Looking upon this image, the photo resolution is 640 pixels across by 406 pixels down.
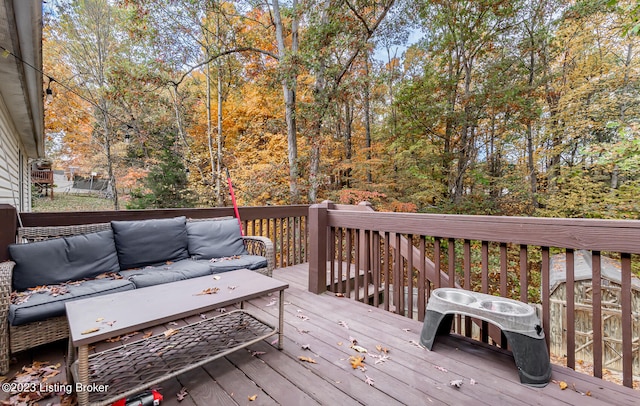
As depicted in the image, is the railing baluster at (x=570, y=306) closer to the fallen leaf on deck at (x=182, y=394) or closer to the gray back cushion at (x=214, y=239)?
the fallen leaf on deck at (x=182, y=394)

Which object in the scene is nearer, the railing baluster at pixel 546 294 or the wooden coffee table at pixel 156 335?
the wooden coffee table at pixel 156 335

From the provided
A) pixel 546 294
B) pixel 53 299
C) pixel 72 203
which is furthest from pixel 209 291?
pixel 72 203

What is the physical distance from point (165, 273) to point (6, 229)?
124 centimetres

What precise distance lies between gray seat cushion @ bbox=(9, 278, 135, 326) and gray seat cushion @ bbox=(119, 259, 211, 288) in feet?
0.35

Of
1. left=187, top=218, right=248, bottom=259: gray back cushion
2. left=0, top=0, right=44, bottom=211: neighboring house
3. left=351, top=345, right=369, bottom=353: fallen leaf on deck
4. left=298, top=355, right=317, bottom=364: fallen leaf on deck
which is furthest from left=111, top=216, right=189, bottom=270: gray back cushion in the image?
left=351, top=345, right=369, bottom=353: fallen leaf on deck

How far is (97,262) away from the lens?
2.67 meters

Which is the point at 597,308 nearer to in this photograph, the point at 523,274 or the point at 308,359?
the point at 523,274

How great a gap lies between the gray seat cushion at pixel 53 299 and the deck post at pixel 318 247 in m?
1.75

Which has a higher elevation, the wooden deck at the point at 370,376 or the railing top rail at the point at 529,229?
the railing top rail at the point at 529,229

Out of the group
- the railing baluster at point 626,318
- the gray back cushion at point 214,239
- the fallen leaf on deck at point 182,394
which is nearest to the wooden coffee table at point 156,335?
the fallen leaf on deck at point 182,394

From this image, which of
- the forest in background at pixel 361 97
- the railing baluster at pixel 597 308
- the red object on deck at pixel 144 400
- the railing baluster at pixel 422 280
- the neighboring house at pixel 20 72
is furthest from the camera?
the forest in background at pixel 361 97

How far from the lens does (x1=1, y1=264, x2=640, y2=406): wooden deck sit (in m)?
1.54

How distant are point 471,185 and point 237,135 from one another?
25.9 ft

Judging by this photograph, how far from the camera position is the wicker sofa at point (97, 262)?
1.94m
